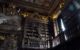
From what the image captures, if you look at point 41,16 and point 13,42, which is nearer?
point 13,42

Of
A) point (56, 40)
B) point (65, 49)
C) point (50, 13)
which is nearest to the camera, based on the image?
point (65, 49)

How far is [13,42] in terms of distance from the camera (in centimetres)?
842

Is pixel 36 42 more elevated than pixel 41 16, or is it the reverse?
pixel 41 16

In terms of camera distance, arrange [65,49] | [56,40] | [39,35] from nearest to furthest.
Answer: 1. [65,49]
2. [56,40]
3. [39,35]

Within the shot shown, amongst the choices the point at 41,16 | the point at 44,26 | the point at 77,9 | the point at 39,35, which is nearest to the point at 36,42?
the point at 39,35

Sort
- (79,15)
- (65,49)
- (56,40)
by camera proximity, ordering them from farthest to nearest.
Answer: (56,40) → (65,49) → (79,15)

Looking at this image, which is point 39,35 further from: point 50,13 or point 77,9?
point 77,9

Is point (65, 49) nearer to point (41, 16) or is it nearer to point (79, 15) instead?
point (79, 15)

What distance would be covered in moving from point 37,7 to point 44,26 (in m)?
1.24

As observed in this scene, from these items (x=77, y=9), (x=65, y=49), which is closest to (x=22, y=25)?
(x=65, y=49)

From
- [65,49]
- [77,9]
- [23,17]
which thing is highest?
[23,17]

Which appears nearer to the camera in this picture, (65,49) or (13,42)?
(65,49)

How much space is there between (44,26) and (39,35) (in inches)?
28.0

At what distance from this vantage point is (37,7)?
9.25 metres
